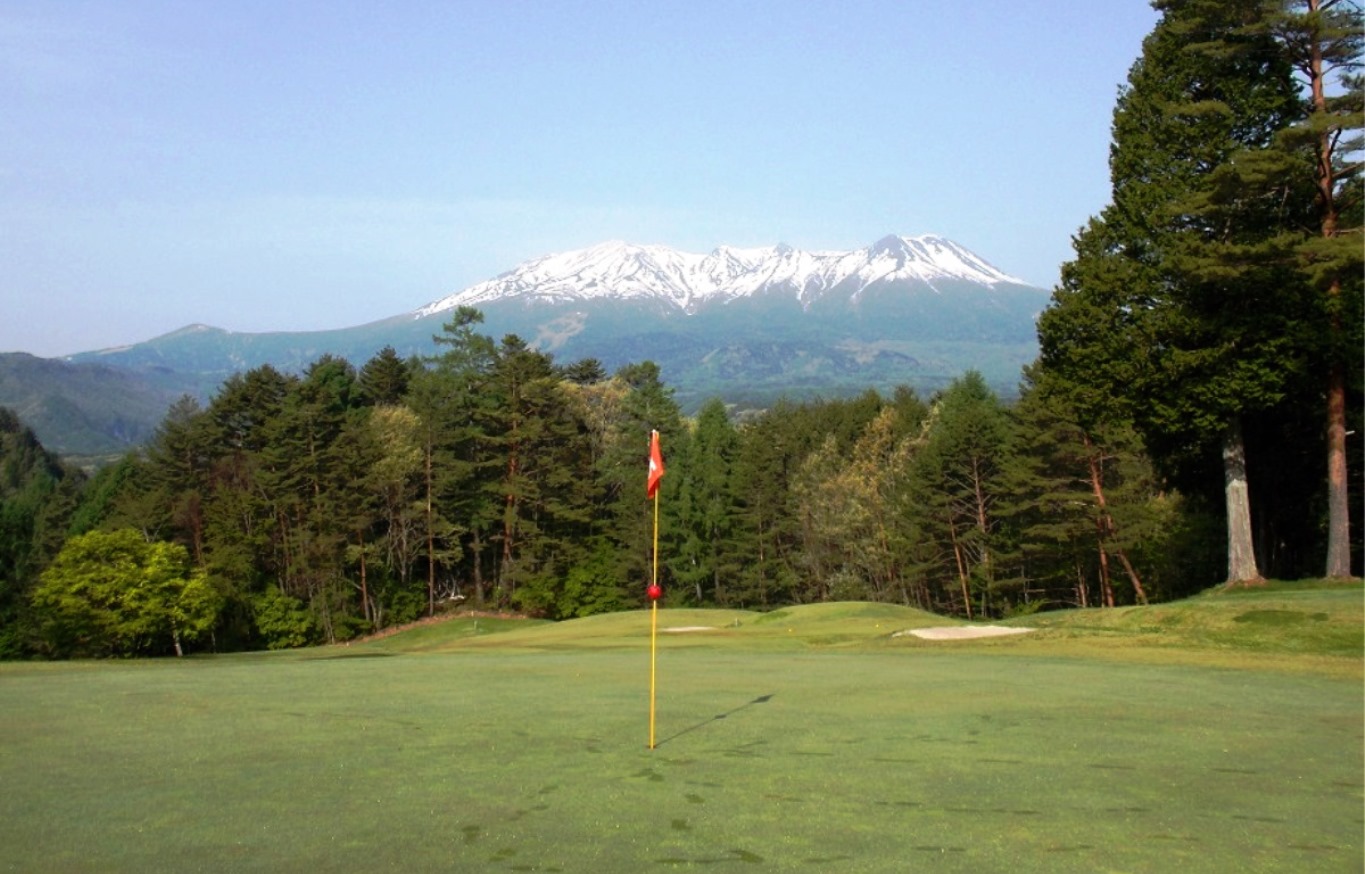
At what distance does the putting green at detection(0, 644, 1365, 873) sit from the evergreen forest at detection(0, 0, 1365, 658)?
56.4ft

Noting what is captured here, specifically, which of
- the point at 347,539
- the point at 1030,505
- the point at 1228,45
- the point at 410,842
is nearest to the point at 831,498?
the point at 1030,505

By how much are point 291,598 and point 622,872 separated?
6999cm

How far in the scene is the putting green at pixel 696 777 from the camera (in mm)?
7902

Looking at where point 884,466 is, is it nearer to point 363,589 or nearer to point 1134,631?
point 363,589

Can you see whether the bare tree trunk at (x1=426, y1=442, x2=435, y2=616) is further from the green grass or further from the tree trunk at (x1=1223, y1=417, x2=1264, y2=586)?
the green grass

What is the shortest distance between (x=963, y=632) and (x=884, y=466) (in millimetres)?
54686

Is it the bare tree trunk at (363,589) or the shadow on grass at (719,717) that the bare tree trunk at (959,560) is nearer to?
the bare tree trunk at (363,589)

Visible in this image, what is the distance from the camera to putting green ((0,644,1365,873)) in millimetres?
7902

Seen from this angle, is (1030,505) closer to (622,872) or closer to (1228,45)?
(1228,45)

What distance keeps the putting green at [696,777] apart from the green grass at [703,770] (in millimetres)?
40

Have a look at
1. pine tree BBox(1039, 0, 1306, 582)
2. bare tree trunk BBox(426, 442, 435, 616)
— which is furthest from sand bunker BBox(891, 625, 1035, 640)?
bare tree trunk BBox(426, 442, 435, 616)

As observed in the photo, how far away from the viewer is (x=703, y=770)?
10.9 meters

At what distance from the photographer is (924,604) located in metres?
82.2

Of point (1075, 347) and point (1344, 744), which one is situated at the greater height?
point (1075, 347)
